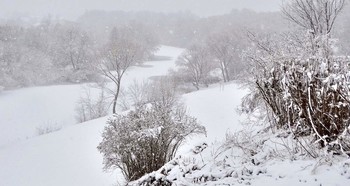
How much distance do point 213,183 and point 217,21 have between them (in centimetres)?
7960

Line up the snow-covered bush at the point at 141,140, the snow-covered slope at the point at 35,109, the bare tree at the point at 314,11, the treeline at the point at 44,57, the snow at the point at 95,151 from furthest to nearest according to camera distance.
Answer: the treeline at the point at 44,57
the snow-covered slope at the point at 35,109
the bare tree at the point at 314,11
the snow-covered bush at the point at 141,140
the snow at the point at 95,151

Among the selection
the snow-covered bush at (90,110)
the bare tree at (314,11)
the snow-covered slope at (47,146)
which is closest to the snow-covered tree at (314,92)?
the bare tree at (314,11)

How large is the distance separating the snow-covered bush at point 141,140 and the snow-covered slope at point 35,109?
1927cm

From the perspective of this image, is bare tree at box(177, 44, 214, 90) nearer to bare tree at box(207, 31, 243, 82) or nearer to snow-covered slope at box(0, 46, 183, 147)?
bare tree at box(207, 31, 243, 82)

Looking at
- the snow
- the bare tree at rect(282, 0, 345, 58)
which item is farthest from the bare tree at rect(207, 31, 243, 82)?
the bare tree at rect(282, 0, 345, 58)

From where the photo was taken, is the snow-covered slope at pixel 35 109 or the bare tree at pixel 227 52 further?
the bare tree at pixel 227 52

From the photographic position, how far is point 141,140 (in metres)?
10.0

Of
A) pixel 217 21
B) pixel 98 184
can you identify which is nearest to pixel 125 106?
pixel 98 184

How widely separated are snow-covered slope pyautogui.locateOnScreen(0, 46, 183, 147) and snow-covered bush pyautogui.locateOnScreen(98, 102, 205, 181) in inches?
759

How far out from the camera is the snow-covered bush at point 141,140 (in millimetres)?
9984

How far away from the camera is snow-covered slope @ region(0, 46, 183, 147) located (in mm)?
29280

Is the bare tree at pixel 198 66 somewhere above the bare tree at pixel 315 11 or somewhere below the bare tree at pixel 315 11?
below

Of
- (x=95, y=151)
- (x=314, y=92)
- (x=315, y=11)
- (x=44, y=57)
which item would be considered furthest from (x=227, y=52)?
(x=314, y=92)

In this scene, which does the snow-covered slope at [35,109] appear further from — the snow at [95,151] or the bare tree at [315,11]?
the bare tree at [315,11]
